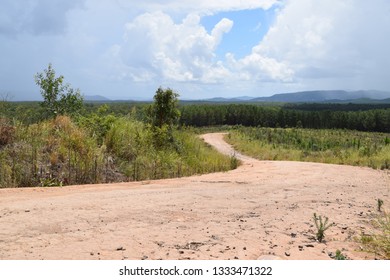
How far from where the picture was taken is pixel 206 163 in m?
13.7

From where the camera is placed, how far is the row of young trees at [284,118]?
89875 millimetres

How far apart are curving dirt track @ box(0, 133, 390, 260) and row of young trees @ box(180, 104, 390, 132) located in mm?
82074

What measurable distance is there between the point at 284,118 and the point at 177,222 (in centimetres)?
9158

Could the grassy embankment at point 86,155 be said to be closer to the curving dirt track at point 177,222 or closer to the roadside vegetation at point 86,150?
the roadside vegetation at point 86,150

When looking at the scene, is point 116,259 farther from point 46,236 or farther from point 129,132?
point 129,132

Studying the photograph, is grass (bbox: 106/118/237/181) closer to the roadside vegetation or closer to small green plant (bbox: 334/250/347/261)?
the roadside vegetation

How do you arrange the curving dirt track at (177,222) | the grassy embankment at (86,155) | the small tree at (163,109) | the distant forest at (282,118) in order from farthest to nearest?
the distant forest at (282,118) < the small tree at (163,109) < the grassy embankment at (86,155) < the curving dirt track at (177,222)

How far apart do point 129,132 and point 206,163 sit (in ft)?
9.63

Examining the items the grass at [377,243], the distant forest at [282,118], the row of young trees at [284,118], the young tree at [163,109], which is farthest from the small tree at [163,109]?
the row of young trees at [284,118]

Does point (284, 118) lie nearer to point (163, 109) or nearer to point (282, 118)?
point (282, 118)

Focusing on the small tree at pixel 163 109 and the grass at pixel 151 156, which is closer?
the grass at pixel 151 156

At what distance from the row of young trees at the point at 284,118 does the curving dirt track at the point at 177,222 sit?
269 ft

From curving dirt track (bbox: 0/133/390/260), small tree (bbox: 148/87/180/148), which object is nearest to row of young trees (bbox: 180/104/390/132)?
small tree (bbox: 148/87/180/148)

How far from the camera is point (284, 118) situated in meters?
93.9
